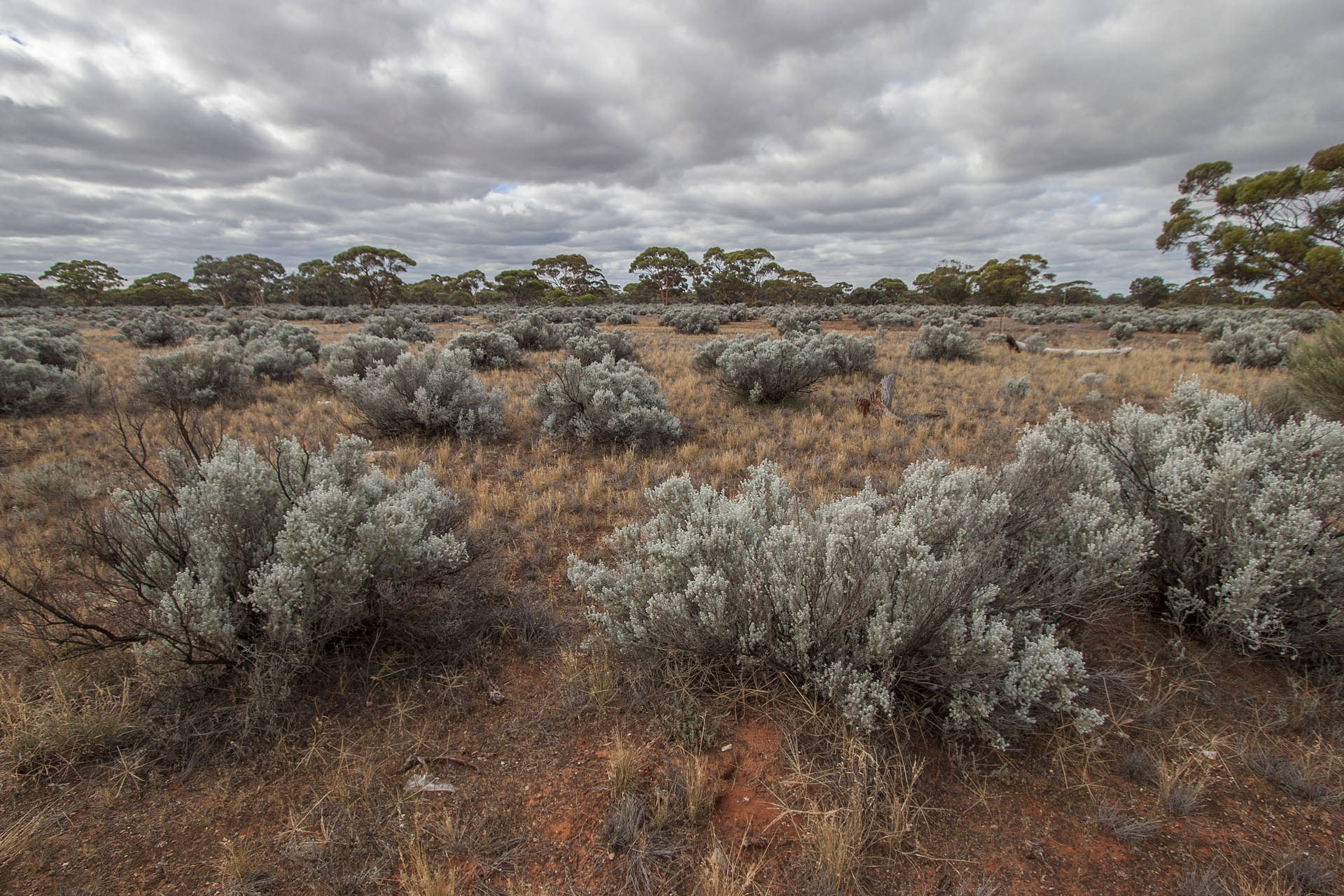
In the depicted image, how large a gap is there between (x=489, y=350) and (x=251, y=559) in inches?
418

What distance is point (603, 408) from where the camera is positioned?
666 cm

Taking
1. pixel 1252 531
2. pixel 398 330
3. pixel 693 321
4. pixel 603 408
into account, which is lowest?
pixel 1252 531

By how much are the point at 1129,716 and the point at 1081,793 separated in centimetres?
57

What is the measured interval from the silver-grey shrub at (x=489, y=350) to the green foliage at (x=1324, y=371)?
13.2m

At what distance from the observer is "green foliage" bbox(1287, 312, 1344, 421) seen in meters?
5.93

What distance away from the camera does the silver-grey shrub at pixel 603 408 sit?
Result: 6.64 meters

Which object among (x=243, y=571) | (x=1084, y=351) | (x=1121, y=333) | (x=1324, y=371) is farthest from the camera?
(x=1121, y=333)

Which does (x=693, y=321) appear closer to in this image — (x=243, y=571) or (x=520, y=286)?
(x=243, y=571)

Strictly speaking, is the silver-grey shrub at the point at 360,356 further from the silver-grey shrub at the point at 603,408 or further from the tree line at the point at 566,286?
the tree line at the point at 566,286

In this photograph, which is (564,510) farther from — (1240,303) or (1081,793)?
(1240,303)

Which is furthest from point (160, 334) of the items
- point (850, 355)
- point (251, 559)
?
point (850, 355)

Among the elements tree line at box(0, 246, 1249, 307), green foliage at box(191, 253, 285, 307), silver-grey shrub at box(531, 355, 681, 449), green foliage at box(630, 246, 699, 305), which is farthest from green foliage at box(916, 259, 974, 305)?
green foliage at box(191, 253, 285, 307)

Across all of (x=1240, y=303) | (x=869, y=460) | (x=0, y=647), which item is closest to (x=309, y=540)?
(x=0, y=647)

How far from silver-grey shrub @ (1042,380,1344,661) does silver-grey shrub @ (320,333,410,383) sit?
10.2 m
